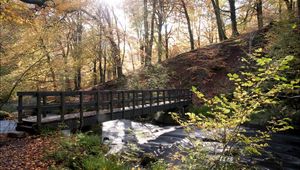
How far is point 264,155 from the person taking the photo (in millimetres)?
9828

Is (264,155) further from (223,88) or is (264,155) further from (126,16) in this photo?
(126,16)

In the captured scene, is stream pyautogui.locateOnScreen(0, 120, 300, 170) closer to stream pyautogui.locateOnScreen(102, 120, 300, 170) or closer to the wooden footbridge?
stream pyautogui.locateOnScreen(102, 120, 300, 170)

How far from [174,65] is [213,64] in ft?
12.9

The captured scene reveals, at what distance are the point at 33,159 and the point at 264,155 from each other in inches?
303

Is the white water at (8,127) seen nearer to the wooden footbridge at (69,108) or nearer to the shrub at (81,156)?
the wooden footbridge at (69,108)

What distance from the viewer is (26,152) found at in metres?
7.04

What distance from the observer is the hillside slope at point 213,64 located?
2229 centimetres

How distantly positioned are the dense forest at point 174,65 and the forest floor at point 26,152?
0.07 m

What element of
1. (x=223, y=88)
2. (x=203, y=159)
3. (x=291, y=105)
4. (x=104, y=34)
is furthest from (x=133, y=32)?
(x=203, y=159)

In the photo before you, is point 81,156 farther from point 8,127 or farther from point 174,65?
point 174,65

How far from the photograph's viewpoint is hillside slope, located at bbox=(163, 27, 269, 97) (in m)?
22.3

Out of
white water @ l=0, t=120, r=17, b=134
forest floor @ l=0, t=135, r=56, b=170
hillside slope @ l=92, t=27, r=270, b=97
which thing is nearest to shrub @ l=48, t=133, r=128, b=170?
forest floor @ l=0, t=135, r=56, b=170

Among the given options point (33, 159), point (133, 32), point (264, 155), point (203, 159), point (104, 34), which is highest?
point (133, 32)

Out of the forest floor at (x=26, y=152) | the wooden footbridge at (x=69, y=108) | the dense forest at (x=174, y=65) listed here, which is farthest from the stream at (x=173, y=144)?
the forest floor at (x=26, y=152)
